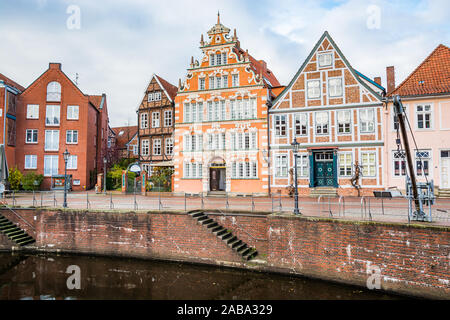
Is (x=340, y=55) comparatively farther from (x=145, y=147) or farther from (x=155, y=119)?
(x=145, y=147)

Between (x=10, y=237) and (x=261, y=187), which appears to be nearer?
(x=10, y=237)

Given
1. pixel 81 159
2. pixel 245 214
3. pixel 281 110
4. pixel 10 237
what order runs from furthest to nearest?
pixel 81 159
pixel 281 110
pixel 10 237
pixel 245 214

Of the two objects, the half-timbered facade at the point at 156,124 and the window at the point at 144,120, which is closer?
the half-timbered facade at the point at 156,124

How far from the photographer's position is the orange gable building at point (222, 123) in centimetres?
2580

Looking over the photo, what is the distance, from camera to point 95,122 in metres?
37.9

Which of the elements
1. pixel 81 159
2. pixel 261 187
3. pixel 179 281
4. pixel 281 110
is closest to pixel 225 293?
pixel 179 281

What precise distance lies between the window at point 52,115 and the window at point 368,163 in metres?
30.1

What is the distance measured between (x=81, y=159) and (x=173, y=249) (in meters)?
22.9

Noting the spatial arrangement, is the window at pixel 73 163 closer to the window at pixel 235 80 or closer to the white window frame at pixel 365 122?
the window at pixel 235 80

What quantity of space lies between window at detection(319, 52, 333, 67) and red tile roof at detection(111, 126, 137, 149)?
34921mm

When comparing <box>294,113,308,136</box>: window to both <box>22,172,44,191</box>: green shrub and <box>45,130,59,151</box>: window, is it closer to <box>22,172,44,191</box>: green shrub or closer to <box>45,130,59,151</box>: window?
<box>45,130,59,151</box>: window

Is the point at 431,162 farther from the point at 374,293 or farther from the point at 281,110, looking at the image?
the point at 374,293

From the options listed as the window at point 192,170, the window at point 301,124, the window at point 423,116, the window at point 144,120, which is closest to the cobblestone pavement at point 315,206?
the window at point 192,170

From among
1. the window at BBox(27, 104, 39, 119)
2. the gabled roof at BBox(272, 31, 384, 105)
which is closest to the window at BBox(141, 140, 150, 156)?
the window at BBox(27, 104, 39, 119)
